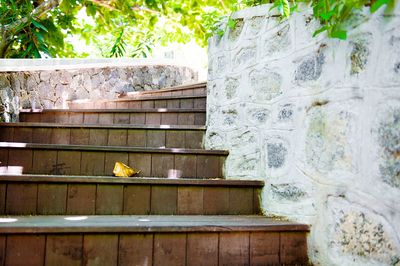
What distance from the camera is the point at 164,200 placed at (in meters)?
1.65

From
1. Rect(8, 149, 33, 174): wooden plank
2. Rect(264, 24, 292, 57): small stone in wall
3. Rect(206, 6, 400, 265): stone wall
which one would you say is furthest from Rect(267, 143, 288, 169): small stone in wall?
Rect(8, 149, 33, 174): wooden plank

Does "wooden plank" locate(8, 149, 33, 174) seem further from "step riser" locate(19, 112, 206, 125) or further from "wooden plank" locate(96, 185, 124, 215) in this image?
"step riser" locate(19, 112, 206, 125)

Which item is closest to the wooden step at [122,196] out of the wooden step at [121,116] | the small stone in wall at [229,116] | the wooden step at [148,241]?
the wooden step at [148,241]

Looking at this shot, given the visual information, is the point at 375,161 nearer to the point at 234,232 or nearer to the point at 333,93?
the point at 333,93

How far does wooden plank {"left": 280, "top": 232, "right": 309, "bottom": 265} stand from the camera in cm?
139

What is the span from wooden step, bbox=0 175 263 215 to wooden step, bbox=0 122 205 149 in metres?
0.60

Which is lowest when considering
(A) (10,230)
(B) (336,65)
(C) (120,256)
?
(C) (120,256)

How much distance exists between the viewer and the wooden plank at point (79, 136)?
2219mm

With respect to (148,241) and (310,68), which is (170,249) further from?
(310,68)

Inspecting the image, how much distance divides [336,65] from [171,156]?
3.33 feet

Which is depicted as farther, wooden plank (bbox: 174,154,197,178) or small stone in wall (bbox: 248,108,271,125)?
wooden plank (bbox: 174,154,197,178)

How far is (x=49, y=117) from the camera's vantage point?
2646 mm

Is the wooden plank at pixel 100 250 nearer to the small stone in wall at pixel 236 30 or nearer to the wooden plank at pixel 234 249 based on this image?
the wooden plank at pixel 234 249

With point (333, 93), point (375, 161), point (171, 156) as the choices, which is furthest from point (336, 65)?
point (171, 156)
